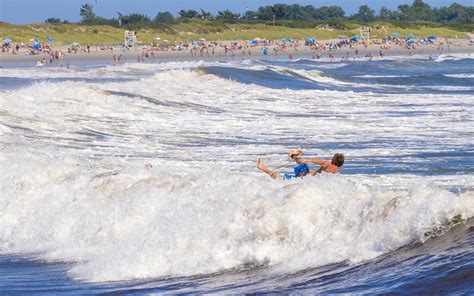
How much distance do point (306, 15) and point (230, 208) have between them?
15826 centimetres

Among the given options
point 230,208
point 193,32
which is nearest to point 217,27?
point 193,32

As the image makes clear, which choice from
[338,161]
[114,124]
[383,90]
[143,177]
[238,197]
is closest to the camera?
[238,197]

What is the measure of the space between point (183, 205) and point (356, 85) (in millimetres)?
38167

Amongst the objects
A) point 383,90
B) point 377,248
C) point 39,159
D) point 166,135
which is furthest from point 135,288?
point 383,90

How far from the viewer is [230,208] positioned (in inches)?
453

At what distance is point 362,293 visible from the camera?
8.55 metres

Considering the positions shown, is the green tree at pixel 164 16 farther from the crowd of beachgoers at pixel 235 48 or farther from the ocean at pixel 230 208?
the ocean at pixel 230 208

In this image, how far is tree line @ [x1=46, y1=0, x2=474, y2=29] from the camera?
426ft

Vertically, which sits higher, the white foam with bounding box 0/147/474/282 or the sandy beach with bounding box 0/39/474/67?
the white foam with bounding box 0/147/474/282

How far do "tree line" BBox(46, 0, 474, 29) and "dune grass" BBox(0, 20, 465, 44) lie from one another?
427 centimetres

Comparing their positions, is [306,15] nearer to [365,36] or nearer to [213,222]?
[365,36]

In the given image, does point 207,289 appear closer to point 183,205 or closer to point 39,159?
point 183,205

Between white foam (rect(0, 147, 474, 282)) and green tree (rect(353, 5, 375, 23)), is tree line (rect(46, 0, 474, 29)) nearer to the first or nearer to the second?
green tree (rect(353, 5, 375, 23))

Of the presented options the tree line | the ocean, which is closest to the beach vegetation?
the tree line
